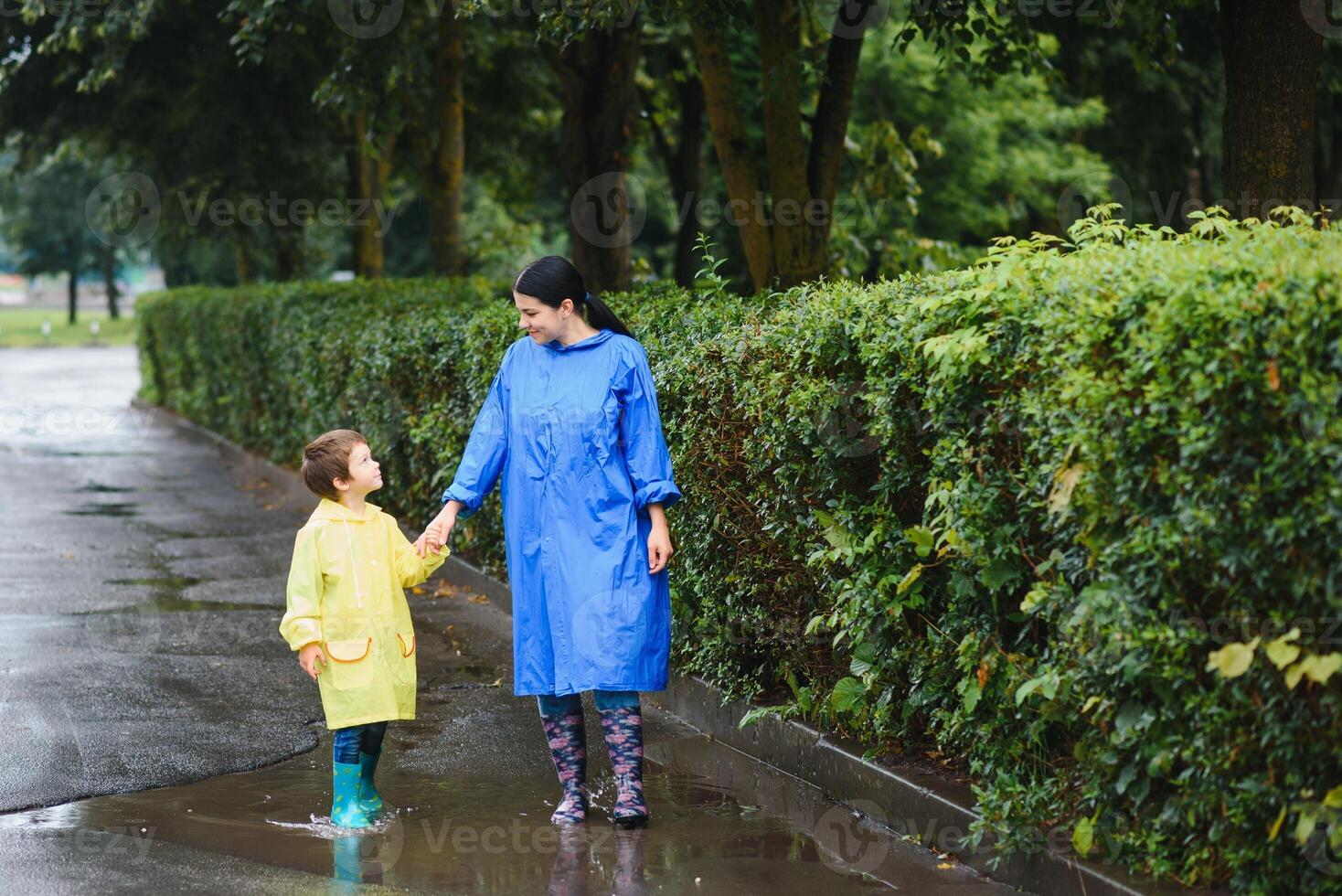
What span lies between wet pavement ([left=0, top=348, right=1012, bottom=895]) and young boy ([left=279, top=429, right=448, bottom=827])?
26 centimetres

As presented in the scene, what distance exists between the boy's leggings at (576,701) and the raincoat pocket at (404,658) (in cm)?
46

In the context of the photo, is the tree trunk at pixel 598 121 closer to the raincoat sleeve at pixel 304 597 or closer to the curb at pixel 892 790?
the curb at pixel 892 790

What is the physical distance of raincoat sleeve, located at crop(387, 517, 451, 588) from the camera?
5.35m

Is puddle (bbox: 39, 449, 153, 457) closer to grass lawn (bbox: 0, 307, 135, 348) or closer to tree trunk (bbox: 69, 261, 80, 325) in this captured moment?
grass lawn (bbox: 0, 307, 135, 348)

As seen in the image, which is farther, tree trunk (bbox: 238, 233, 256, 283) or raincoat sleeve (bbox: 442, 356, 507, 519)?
tree trunk (bbox: 238, 233, 256, 283)

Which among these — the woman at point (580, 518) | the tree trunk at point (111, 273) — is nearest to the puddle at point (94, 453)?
the woman at point (580, 518)

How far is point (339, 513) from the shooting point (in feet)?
17.5

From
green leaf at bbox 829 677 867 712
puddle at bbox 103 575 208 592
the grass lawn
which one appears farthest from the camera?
the grass lawn

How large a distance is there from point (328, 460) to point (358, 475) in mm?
115

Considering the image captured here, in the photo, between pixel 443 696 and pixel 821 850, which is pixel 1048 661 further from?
pixel 443 696

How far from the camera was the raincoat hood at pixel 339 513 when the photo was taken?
530 cm

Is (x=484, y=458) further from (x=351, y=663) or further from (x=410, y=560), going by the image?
(x=351, y=663)

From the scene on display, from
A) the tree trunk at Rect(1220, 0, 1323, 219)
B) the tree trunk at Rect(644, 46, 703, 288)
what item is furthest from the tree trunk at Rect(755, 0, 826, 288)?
the tree trunk at Rect(644, 46, 703, 288)

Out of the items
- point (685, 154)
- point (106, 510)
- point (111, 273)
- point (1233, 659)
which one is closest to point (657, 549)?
point (1233, 659)
